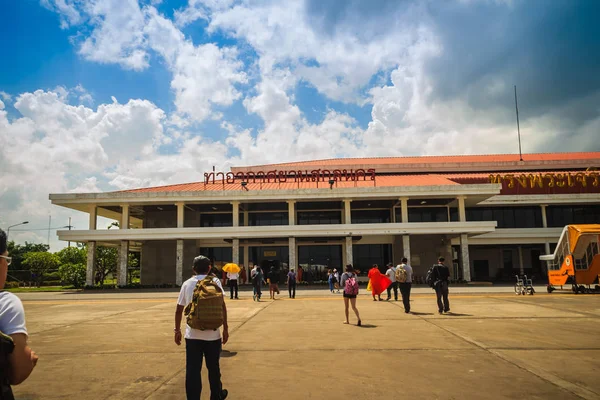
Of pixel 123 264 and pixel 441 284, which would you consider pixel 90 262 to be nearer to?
pixel 123 264

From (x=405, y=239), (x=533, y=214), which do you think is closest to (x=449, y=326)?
(x=405, y=239)

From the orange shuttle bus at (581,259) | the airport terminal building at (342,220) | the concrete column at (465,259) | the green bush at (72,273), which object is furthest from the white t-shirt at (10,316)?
the green bush at (72,273)

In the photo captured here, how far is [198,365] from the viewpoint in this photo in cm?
468

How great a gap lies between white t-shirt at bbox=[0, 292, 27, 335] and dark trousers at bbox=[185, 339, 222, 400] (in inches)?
93.0

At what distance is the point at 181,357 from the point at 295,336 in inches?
109

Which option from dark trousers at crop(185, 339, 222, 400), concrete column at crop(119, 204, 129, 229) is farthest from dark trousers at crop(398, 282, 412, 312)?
concrete column at crop(119, 204, 129, 229)

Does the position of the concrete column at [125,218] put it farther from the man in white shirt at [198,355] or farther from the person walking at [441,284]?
the man in white shirt at [198,355]

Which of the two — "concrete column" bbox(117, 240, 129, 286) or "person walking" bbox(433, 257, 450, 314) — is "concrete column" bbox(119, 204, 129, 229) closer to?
"concrete column" bbox(117, 240, 129, 286)

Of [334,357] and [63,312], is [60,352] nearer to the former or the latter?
[334,357]

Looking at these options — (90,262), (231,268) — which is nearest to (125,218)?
(90,262)

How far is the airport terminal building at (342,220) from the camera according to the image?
110ft

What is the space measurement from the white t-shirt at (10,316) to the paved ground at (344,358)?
330 cm

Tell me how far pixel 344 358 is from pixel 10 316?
18.7 ft

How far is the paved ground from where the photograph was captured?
5555 mm
